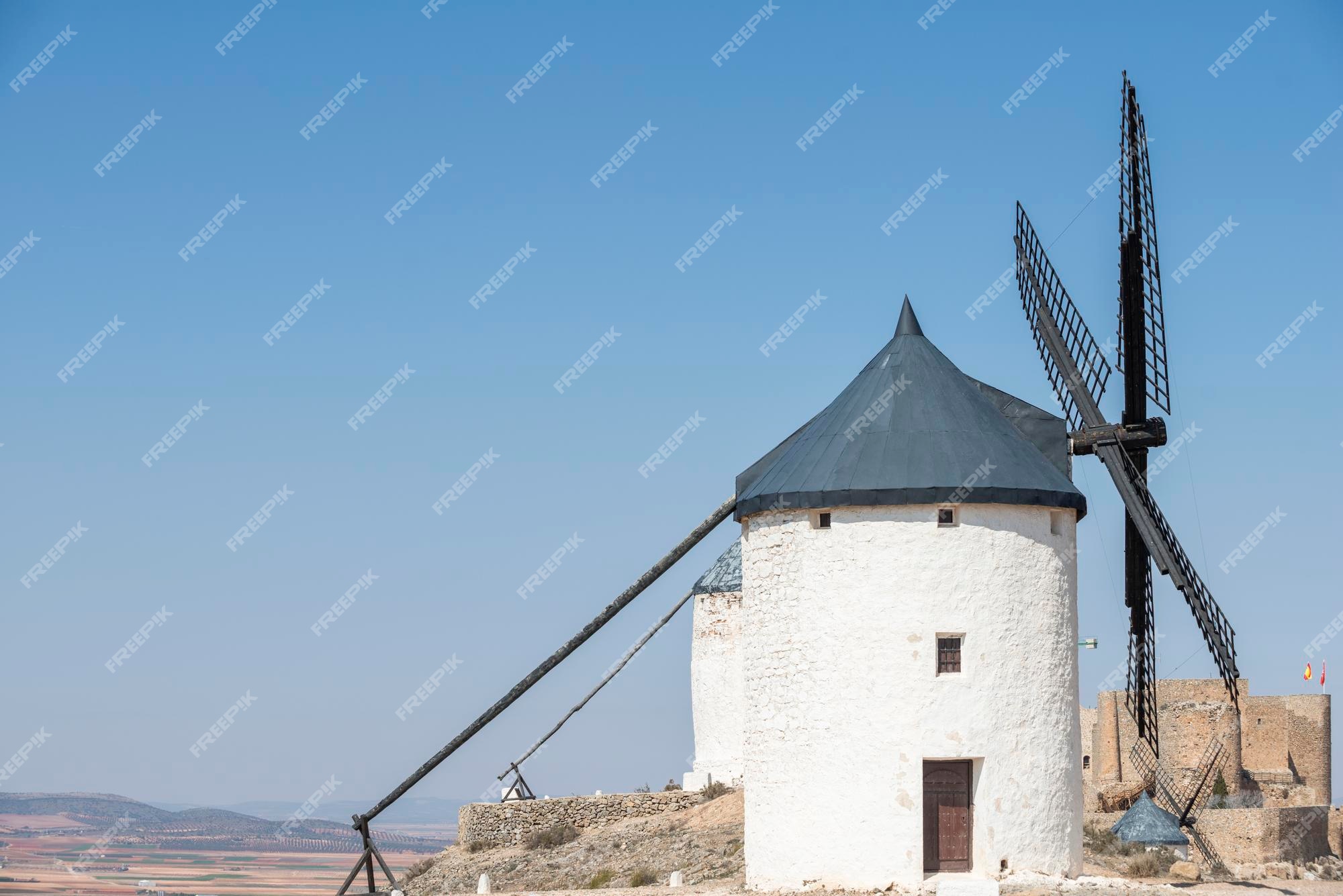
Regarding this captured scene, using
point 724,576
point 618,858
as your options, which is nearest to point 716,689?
point 724,576

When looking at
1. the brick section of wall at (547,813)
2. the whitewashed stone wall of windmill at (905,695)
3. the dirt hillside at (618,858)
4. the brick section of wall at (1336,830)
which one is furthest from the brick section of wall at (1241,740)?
the whitewashed stone wall of windmill at (905,695)

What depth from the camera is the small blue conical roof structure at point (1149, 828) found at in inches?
1035

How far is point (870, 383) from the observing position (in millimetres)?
20547

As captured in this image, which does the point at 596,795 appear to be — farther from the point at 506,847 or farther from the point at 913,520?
the point at 913,520

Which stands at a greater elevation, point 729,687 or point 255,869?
point 729,687

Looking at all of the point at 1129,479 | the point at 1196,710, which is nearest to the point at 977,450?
the point at 1129,479

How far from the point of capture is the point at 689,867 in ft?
80.5

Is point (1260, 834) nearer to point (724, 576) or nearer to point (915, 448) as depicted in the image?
point (724, 576)

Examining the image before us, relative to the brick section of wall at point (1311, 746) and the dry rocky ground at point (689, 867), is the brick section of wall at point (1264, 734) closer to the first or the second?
the brick section of wall at point (1311, 746)

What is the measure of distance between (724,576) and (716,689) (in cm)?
235

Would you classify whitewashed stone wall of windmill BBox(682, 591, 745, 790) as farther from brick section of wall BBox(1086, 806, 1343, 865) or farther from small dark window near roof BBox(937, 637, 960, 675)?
small dark window near roof BBox(937, 637, 960, 675)

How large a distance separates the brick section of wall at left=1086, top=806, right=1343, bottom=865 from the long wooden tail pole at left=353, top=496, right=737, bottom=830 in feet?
39.6

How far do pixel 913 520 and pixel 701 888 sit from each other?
545 cm

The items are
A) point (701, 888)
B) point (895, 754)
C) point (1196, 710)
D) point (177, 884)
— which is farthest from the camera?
point (1196, 710)
